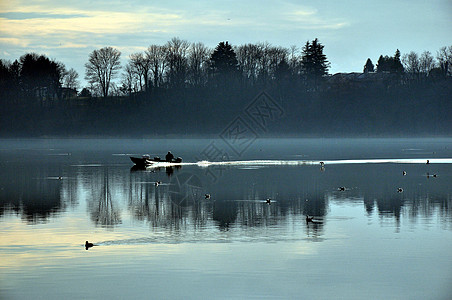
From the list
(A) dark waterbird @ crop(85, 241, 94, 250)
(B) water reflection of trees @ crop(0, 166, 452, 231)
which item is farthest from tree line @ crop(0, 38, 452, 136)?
(A) dark waterbird @ crop(85, 241, 94, 250)

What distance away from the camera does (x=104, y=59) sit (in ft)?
544

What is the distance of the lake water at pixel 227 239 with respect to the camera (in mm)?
21500

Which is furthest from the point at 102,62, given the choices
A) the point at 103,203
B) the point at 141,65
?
the point at 103,203

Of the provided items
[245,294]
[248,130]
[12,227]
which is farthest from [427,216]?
[248,130]

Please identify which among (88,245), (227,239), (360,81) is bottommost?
(227,239)

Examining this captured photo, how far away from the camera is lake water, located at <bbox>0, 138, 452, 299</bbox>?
21.5m

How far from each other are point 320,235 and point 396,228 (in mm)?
4210

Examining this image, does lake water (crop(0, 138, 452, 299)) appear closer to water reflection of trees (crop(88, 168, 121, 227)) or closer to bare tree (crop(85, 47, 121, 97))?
water reflection of trees (crop(88, 168, 121, 227))

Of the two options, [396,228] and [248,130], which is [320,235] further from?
[248,130]

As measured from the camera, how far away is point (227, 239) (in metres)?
28.7

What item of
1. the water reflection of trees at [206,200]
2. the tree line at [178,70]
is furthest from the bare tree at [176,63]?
the water reflection of trees at [206,200]

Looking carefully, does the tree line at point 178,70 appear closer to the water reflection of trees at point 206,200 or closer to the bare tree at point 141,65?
the bare tree at point 141,65

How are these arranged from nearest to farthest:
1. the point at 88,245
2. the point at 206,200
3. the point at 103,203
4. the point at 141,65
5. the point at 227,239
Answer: the point at 88,245, the point at 227,239, the point at 103,203, the point at 206,200, the point at 141,65

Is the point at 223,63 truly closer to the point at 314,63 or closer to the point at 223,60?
the point at 223,60
